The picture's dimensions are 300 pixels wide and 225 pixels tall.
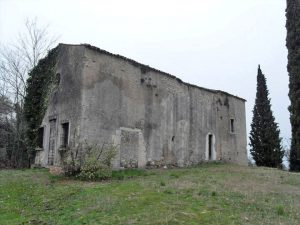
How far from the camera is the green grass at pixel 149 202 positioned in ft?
29.7

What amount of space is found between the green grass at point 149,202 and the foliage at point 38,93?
742 centimetres

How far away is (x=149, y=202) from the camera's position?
10.8 meters

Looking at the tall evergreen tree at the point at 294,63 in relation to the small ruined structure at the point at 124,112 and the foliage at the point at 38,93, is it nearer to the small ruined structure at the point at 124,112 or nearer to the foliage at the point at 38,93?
the small ruined structure at the point at 124,112

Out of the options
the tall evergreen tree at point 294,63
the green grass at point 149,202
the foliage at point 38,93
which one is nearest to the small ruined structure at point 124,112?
the foliage at point 38,93

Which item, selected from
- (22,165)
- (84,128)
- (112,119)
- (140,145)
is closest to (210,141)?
(140,145)

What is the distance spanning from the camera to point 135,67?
22.6 meters

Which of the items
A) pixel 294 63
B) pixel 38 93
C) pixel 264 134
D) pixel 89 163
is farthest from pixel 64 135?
pixel 264 134

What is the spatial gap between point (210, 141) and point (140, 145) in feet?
27.2

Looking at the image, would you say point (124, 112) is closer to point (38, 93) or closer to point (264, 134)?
point (38, 93)

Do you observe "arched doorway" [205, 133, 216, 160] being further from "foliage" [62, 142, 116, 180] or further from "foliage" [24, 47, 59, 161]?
"foliage" [24, 47, 59, 161]

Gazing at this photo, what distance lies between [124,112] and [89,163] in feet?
17.5

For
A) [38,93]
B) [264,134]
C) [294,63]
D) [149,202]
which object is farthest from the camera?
[264,134]

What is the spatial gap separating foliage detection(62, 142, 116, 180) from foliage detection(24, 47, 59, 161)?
237 inches

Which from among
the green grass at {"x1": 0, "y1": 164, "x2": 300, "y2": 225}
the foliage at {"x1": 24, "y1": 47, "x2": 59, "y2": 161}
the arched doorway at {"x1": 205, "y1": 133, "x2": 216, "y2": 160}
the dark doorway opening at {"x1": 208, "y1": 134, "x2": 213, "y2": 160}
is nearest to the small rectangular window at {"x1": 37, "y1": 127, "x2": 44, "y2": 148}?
Result: the foliage at {"x1": 24, "y1": 47, "x2": 59, "y2": 161}
